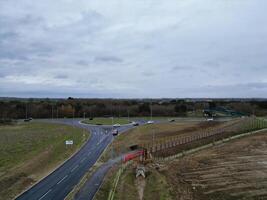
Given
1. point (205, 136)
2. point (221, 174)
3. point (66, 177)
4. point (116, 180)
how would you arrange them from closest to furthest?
point (116, 180)
point (66, 177)
point (221, 174)
point (205, 136)

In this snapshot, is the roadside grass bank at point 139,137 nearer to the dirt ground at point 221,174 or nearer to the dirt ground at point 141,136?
the dirt ground at point 141,136

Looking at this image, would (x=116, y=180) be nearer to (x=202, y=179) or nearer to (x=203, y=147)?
(x=202, y=179)

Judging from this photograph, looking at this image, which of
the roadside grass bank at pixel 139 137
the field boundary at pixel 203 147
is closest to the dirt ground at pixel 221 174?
the field boundary at pixel 203 147

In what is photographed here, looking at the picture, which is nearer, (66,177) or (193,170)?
(66,177)

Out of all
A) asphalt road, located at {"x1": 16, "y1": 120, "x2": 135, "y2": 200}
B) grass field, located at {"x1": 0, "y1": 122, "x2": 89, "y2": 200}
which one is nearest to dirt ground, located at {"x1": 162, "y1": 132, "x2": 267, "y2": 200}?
asphalt road, located at {"x1": 16, "y1": 120, "x2": 135, "y2": 200}

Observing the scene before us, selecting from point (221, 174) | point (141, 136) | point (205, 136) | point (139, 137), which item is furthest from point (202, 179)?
point (141, 136)

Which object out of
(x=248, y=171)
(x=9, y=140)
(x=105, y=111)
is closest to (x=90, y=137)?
(x=9, y=140)
